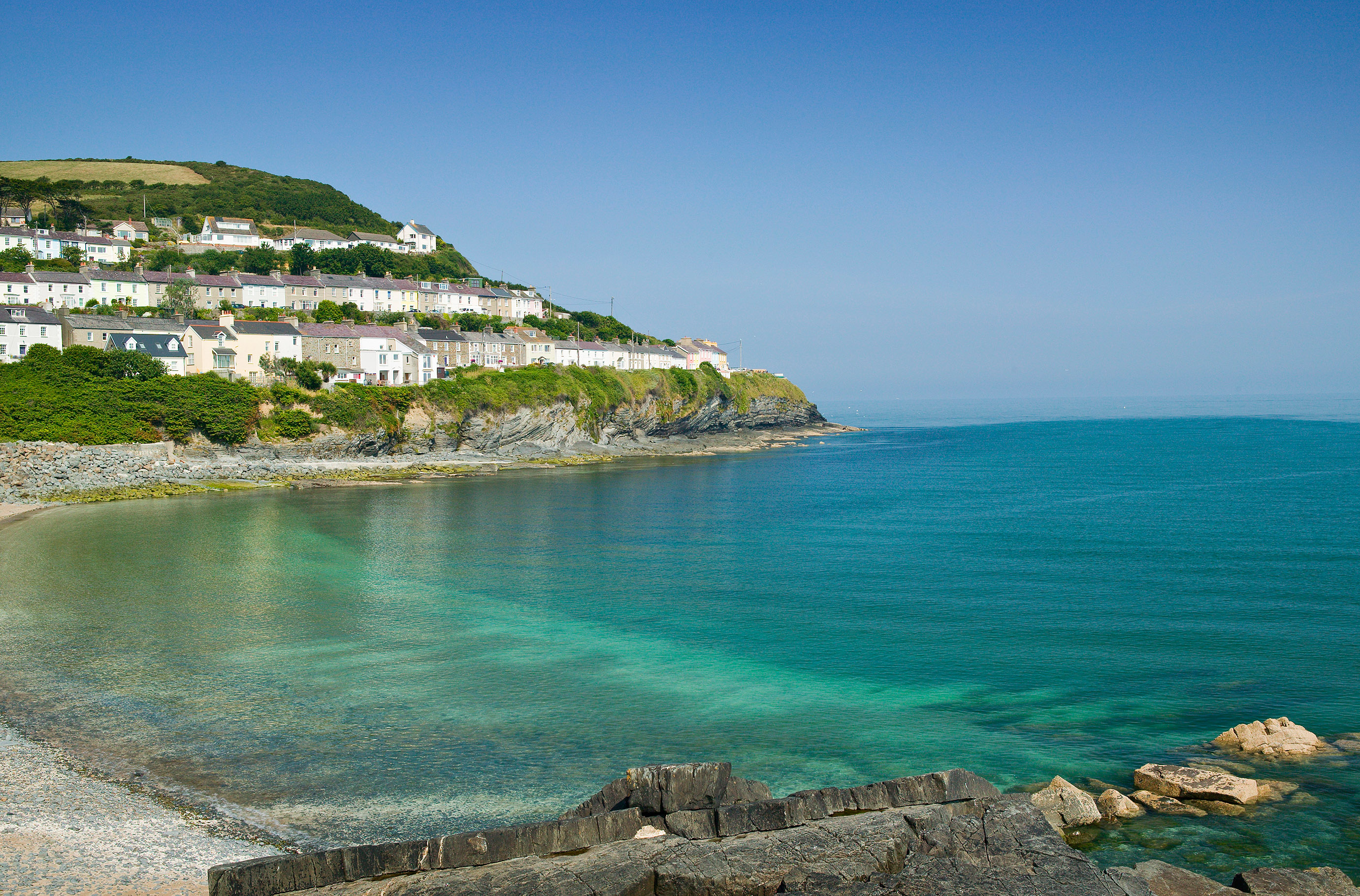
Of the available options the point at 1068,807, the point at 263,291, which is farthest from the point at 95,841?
the point at 263,291

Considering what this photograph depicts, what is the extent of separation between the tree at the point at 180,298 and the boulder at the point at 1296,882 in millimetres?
79629

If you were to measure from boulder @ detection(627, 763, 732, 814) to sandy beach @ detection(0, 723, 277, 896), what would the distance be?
5.46 meters

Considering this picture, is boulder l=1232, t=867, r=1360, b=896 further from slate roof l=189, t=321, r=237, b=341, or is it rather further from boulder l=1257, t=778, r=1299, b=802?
slate roof l=189, t=321, r=237, b=341

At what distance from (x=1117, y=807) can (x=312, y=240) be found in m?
116

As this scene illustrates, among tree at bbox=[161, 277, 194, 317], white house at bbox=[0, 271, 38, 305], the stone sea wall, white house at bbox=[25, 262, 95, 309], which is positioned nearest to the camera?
the stone sea wall

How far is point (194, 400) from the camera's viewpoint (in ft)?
194

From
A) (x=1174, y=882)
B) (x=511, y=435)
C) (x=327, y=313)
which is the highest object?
(x=327, y=313)

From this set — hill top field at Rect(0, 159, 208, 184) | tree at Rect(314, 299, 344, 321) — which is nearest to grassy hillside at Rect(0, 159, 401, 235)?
hill top field at Rect(0, 159, 208, 184)

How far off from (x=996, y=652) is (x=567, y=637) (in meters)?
11.2

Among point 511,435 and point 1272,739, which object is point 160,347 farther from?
point 1272,739

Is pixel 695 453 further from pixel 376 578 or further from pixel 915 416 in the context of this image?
pixel 915 416

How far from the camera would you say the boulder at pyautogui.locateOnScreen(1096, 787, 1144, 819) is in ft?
41.2

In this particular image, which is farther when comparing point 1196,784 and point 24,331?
point 24,331

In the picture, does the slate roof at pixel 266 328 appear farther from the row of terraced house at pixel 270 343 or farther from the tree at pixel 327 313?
the tree at pixel 327 313
